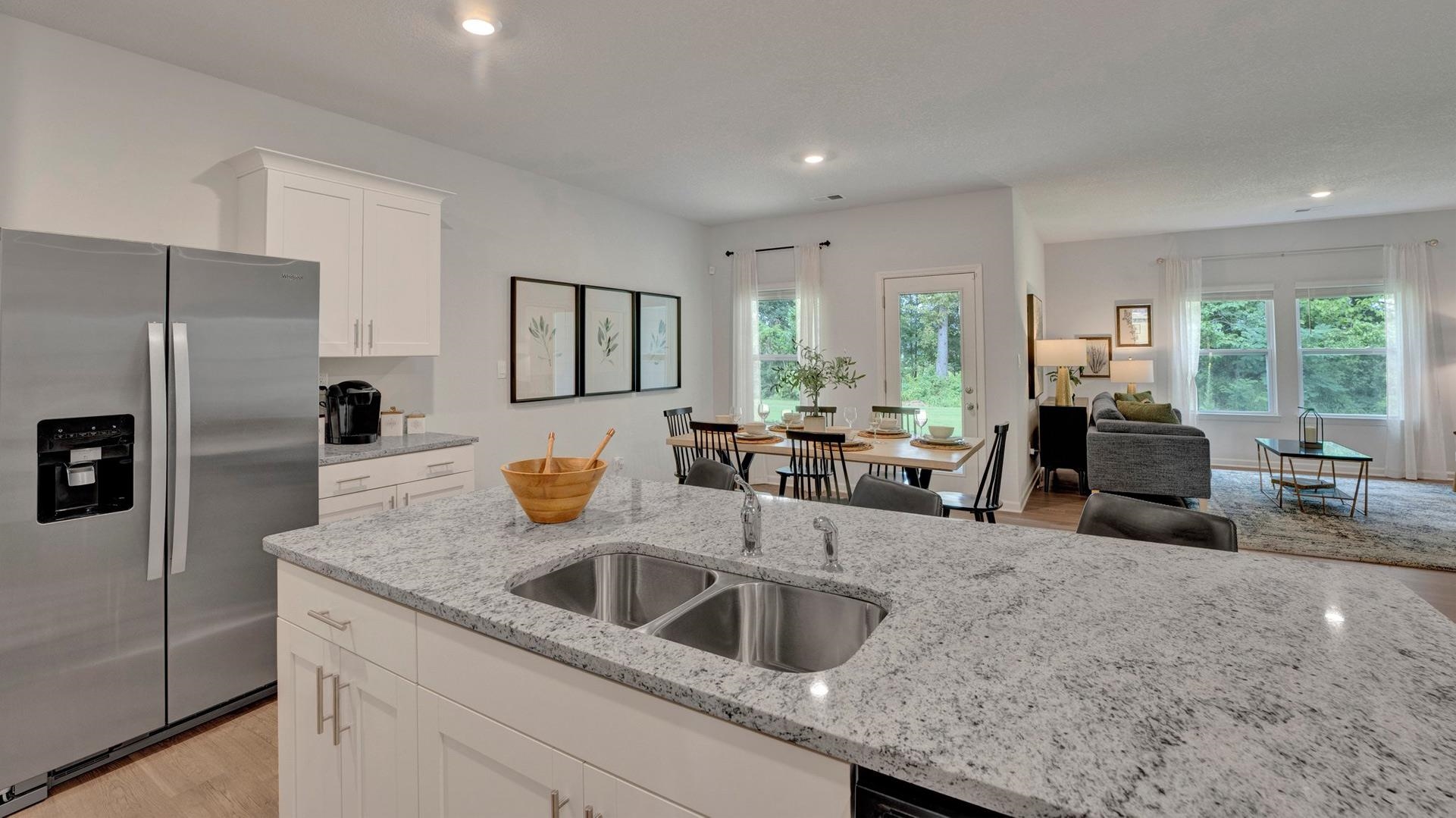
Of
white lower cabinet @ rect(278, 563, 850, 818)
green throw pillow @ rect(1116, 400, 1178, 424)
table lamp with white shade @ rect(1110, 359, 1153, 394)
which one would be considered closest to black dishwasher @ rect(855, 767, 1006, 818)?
white lower cabinet @ rect(278, 563, 850, 818)

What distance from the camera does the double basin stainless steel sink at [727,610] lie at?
4.05 feet

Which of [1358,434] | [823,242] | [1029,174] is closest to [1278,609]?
[1029,174]

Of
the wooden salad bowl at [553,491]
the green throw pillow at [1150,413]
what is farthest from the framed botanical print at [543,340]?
the green throw pillow at [1150,413]

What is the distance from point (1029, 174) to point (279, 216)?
4772mm

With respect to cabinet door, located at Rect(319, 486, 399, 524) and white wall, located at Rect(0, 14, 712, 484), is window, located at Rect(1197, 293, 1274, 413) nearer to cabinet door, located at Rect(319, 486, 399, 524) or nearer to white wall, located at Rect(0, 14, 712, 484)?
white wall, located at Rect(0, 14, 712, 484)

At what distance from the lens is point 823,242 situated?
19.4ft

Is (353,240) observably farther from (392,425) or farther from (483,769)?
(483,769)

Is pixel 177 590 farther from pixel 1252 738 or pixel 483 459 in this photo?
pixel 1252 738

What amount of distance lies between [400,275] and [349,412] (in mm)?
792

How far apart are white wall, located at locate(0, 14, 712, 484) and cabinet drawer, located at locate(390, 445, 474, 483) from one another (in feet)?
2.15

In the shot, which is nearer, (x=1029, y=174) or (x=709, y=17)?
(x=709, y=17)

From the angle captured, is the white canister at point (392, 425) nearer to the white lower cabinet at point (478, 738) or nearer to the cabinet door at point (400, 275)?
the cabinet door at point (400, 275)

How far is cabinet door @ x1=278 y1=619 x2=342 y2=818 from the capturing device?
4.70 ft

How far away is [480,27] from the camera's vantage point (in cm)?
257
